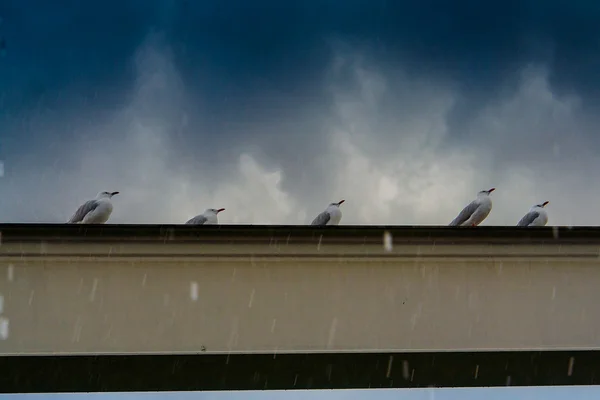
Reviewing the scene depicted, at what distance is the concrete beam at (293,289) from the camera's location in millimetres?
4961

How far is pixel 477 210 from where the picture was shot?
793 cm

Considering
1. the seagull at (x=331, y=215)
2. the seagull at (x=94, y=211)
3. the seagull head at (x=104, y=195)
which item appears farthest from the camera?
the seagull at (x=331, y=215)

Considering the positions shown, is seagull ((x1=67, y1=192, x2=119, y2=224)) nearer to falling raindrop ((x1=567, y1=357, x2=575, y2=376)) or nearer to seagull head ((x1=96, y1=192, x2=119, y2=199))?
seagull head ((x1=96, y1=192, x2=119, y2=199))

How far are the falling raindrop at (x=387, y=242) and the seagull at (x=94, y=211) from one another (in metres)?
3.86

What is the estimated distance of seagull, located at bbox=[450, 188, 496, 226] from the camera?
26.0 ft

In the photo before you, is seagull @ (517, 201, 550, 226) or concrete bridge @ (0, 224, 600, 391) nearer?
concrete bridge @ (0, 224, 600, 391)

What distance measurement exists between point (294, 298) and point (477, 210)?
372 cm

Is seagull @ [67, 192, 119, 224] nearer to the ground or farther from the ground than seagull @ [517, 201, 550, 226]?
nearer to the ground

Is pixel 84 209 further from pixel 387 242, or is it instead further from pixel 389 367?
pixel 389 367

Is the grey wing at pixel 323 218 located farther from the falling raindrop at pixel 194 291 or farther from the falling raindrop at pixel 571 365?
the falling raindrop at pixel 571 365

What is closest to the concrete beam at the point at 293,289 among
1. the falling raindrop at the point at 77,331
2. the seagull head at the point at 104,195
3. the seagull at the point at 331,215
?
the falling raindrop at the point at 77,331

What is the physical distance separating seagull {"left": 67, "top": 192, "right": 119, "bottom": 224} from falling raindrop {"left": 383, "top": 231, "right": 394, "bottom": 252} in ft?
12.7

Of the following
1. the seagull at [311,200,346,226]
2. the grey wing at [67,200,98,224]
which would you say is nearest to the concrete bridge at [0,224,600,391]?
the grey wing at [67,200,98,224]

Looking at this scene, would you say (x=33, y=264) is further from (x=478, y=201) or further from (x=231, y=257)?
(x=478, y=201)
